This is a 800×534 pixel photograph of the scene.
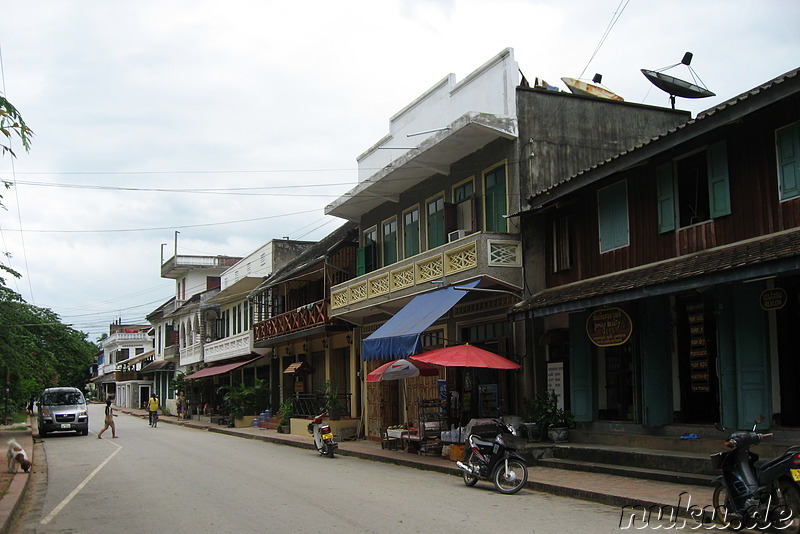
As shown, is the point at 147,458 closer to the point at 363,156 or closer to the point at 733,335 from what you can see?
the point at 363,156

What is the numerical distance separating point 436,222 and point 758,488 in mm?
14531

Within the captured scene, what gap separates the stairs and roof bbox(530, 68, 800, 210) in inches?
197

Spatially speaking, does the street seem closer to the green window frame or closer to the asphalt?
the asphalt

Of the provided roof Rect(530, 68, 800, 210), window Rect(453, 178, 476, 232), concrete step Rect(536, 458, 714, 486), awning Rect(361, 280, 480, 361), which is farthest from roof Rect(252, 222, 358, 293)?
concrete step Rect(536, 458, 714, 486)

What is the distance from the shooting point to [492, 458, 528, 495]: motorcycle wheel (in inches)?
503

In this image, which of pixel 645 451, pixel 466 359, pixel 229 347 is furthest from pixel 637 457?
pixel 229 347

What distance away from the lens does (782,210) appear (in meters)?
12.2

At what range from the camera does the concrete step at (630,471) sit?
11938mm

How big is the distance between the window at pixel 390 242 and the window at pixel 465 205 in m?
4.34

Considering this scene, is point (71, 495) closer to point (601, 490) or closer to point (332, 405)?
point (601, 490)

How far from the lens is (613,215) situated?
52.5 feet

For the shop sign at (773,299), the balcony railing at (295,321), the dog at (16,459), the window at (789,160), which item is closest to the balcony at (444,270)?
the balcony railing at (295,321)

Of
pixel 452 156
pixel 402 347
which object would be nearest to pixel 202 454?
pixel 402 347

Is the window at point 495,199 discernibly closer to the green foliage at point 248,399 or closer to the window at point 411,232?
the window at point 411,232
